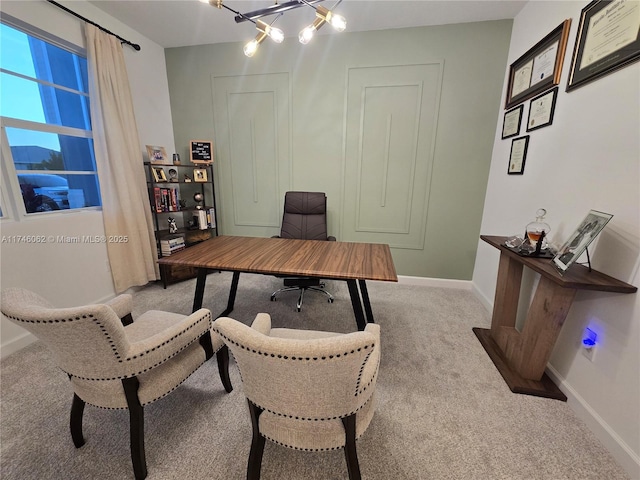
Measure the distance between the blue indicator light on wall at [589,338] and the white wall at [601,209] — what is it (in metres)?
0.03

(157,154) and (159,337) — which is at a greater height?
(157,154)

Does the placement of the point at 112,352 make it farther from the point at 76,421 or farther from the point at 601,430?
the point at 601,430

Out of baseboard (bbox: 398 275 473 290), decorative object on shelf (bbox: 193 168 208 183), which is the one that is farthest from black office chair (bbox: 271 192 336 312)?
decorative object on shelf (bbox: 193 168 208 183)

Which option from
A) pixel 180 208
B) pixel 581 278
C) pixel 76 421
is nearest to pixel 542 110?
pixel 581 278

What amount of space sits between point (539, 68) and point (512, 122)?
426 mm

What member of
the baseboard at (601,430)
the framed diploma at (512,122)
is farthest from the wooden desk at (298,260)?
the framed diploma at (512,122)

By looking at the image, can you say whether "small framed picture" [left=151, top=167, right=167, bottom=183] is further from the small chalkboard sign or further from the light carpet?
the light carpet

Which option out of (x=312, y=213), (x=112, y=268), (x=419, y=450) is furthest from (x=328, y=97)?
(x=419, y=450)

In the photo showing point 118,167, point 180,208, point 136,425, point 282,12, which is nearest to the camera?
point 136,425

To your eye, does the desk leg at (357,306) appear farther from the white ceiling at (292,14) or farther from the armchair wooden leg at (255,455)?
the white ceiling at (292,14)

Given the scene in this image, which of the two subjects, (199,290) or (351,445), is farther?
(199,290)

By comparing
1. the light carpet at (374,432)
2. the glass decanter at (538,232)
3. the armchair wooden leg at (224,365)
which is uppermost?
the glass decanter at (538,232)

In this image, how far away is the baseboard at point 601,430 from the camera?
1140mm

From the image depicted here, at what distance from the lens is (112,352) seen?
0.94m
